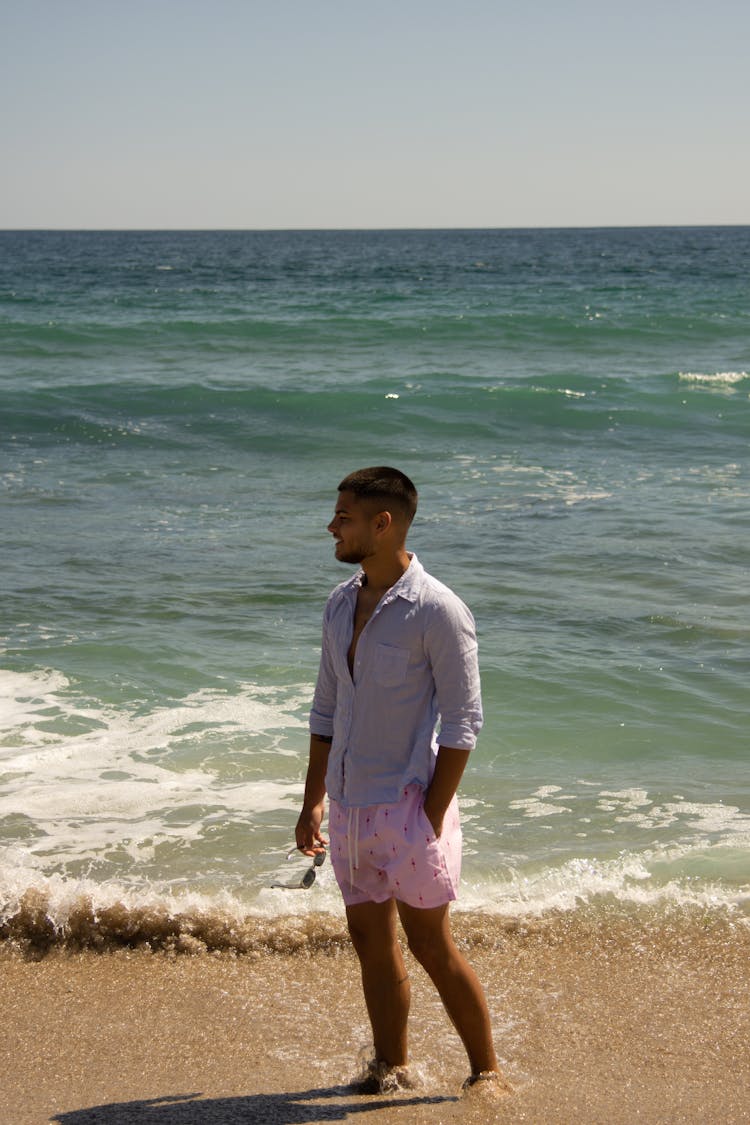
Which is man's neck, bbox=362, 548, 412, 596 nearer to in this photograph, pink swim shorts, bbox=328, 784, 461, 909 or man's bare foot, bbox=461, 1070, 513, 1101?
pink swim shorts, bbox=328, 784, 461, 909

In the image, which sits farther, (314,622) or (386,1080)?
(314,622)

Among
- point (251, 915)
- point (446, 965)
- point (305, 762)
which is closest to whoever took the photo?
point (446, 965)

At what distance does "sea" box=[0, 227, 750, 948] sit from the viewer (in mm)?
4914

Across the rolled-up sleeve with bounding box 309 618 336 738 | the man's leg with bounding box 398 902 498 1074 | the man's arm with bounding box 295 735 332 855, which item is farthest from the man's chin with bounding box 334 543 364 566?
the man's leg with bounding box 398 902 498 1074

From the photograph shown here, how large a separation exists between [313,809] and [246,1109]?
2.62 ft

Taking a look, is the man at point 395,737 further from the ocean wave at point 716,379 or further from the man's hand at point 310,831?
the ocean wave at point 716,379

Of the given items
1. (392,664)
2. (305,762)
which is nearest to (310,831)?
(392,664)

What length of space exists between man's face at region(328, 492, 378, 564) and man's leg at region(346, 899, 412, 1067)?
2.87ft

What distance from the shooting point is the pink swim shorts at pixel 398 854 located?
3.04 m

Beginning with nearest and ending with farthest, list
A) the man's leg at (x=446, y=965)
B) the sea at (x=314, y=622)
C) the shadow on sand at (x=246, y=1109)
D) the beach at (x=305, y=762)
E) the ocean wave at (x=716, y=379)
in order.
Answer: the man's leg at (x=446, y=965), the shadow on sand at (x=246, y=1109), the beach at (x=305, y=762), the sea at (x=314, y=622), the ocean wave at (x=716, y=379)

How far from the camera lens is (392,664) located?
3037 millimetres

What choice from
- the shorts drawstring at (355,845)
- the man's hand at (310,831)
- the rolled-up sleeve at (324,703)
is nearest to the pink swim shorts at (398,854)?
the shorts drawstring at (355,845)

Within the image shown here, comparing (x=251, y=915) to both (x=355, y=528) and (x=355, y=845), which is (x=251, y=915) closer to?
(x=355, y=845)

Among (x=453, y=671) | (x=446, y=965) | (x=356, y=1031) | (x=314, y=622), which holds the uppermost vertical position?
(x=453, y=671)
